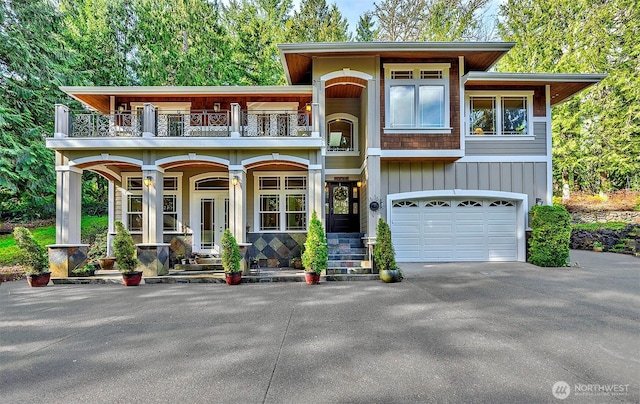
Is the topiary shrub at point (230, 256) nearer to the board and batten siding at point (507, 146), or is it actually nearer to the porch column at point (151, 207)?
the porch column at point (151, 207)

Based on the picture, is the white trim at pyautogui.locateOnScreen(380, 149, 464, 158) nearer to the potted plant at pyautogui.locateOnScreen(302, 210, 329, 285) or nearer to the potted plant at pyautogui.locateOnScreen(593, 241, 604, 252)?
the potted plant at pyautogui.locateOnScreen(302, 210, 329, 285)

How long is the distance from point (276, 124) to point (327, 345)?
7682 millimetres

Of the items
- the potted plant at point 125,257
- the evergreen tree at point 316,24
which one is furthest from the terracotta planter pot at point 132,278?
the evergreen tree at point 316,24

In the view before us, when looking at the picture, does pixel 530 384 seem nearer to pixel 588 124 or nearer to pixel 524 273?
pixel 524 273

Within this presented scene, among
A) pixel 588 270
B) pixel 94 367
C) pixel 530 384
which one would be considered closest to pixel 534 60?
pixel 588 270

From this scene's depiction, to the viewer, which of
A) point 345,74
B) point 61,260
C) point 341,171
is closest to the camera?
point 61,260

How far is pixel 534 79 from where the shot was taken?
32.2 feet

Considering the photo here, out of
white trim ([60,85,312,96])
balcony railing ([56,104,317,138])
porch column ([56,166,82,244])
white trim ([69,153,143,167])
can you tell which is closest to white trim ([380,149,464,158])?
balcony railing ([56,104,317,138])

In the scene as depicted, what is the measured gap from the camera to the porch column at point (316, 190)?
8.75 meters

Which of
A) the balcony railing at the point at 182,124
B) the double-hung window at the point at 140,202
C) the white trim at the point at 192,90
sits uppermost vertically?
the white trim at the point at 192,90

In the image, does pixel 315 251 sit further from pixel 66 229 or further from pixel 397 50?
pixel 66 229

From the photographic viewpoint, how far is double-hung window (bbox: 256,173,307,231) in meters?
10.8

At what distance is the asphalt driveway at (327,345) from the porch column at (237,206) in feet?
6.48

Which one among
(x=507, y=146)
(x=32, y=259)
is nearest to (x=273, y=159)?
(x=32, y=259)
